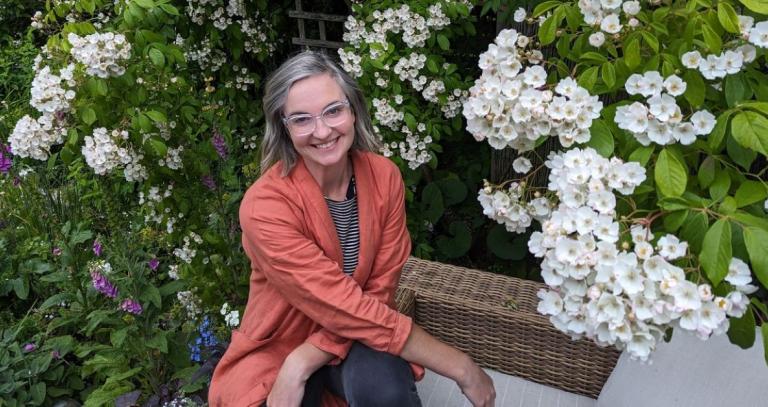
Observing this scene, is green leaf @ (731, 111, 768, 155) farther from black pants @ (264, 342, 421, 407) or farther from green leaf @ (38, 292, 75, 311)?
green leaf @ (38, 292, 75, 311)

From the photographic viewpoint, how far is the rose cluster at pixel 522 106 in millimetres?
1001

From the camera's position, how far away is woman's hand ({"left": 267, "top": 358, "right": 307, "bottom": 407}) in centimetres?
140

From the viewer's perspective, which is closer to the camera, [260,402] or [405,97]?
[260,402]

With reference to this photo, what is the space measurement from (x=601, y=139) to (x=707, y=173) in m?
0.18

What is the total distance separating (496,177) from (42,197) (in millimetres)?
1942

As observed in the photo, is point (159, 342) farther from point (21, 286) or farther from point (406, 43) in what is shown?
point (406, 43)

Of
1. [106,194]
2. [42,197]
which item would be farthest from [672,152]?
[42,197]

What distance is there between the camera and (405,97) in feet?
7.74

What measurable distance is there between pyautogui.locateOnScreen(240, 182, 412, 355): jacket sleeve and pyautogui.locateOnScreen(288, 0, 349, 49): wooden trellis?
1919mm

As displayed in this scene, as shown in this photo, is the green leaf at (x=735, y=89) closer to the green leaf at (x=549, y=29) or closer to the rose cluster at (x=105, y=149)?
the green leaf at (x=549, y=29)

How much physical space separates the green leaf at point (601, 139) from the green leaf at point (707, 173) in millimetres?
153

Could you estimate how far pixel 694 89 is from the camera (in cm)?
102

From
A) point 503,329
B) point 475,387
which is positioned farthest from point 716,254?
point 503,329

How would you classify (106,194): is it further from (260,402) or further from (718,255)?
(718,255)
